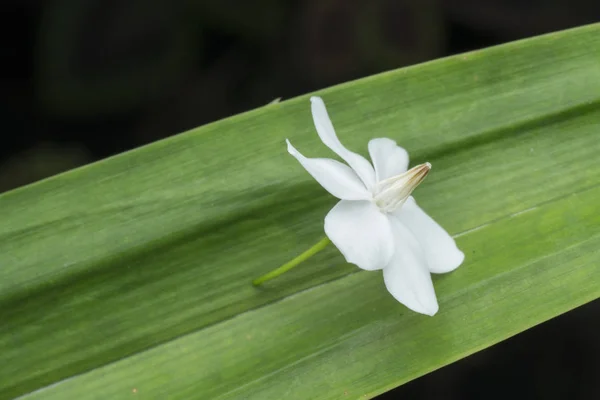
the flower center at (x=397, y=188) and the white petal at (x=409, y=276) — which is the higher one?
the flower center at (x=397, y=188)

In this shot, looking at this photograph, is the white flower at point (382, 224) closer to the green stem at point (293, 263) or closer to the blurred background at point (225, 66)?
the green stem at point (293, 263)

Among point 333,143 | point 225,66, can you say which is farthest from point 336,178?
point 225,66

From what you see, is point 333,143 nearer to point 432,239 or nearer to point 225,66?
point 432,239

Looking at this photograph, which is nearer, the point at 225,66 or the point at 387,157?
the point at 387,157

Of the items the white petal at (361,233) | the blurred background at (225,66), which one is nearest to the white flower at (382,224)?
the white petal at (361,233)

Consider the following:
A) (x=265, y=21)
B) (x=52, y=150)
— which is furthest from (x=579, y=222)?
(x=52, y=150)
